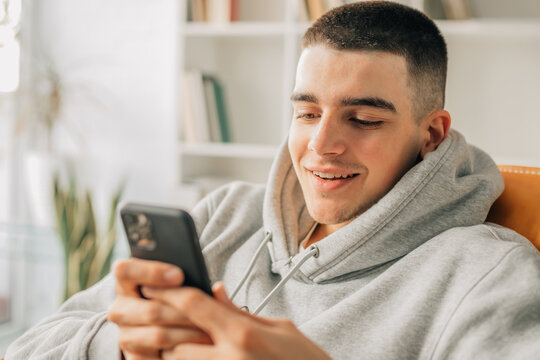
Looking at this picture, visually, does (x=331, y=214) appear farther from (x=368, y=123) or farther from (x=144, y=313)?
(x=144, y=313)

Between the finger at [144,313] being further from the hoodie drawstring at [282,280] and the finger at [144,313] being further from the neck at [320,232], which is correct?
the neck at [320,232]

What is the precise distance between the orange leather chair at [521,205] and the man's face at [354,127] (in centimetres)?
21

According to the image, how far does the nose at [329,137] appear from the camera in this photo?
98 cm

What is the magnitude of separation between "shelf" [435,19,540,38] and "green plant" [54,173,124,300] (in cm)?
164

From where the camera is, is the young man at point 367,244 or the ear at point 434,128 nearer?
the young man at point 367,244

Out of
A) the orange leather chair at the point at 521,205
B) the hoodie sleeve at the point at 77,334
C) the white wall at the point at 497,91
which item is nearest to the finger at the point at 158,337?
the hoodie sleeve at the point at 77,334

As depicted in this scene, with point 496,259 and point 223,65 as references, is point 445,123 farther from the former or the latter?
point 223,65

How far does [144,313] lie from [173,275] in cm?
7

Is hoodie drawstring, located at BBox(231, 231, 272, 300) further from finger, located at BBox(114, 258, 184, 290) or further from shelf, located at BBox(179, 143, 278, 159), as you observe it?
shelf, located at BBox(179, 143, 278, 159)

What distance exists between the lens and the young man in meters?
0.73

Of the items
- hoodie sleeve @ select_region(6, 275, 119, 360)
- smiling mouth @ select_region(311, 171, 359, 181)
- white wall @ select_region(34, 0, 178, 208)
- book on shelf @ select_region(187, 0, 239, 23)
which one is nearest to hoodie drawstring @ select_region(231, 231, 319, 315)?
smiling mouth @ select_region(311, 171, 359, 181)

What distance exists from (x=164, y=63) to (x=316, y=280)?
6.98 ft

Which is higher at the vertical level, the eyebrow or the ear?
the eyebrow

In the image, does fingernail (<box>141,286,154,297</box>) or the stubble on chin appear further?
the stubble on chin
